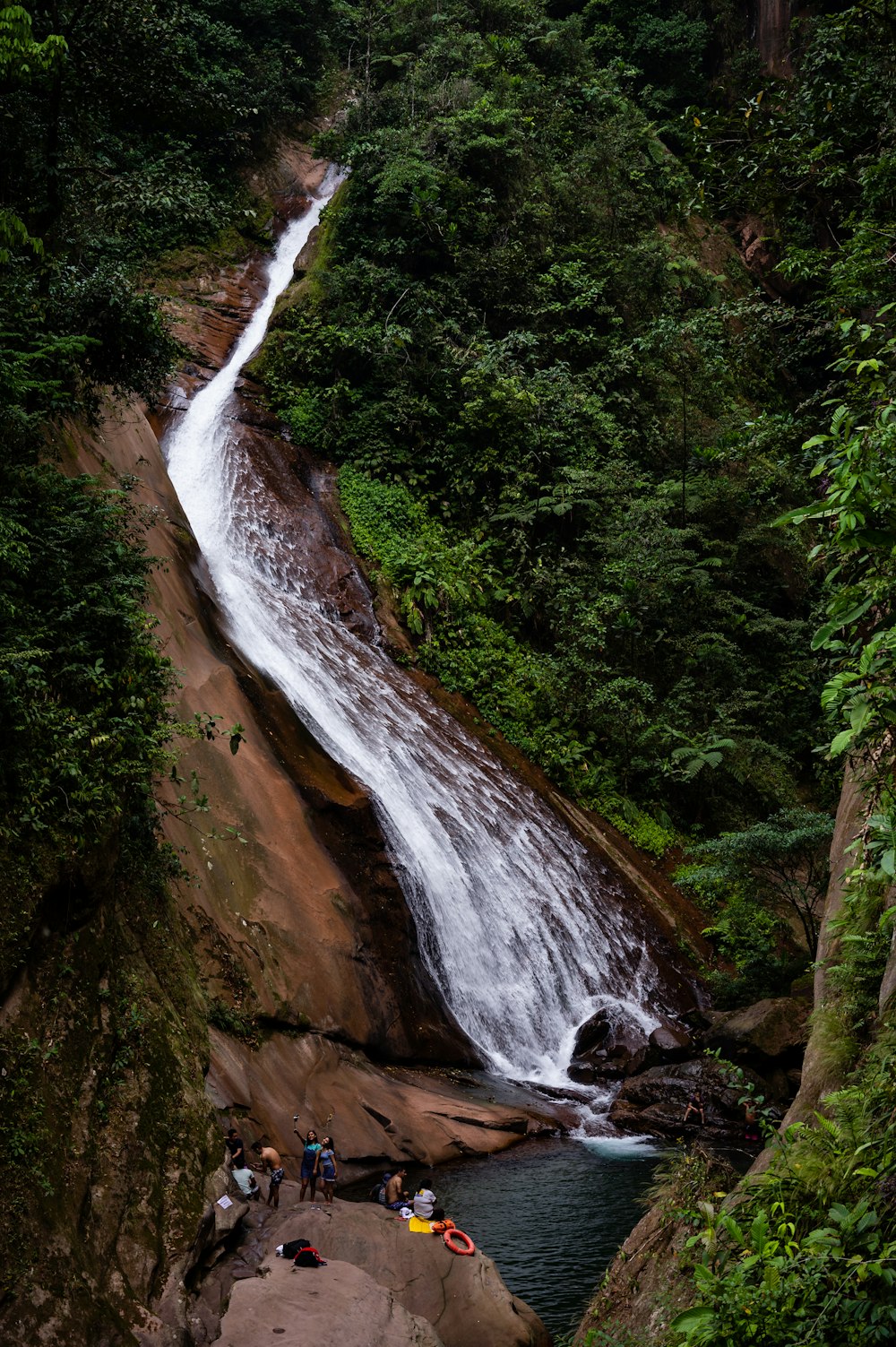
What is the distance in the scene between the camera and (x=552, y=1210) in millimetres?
8984

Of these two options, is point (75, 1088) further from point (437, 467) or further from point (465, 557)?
point (437, 467)

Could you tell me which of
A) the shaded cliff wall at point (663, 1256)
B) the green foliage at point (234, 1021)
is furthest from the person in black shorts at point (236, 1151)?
the shaded cliff wall at point (663, 1256)

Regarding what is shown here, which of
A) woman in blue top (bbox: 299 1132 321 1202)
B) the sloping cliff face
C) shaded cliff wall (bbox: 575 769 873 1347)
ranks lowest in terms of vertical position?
shaded cliff wall (bbox: 575 769 873 1347)

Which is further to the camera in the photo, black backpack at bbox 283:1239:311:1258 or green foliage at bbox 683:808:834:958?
green foliage at bbox 683:808:834:958

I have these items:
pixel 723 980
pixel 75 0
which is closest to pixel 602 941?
pixel 723 980

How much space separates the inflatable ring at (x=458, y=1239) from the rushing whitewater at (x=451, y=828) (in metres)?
4.75

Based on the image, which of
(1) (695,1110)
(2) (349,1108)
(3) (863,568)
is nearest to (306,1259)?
(2) (349,1108)

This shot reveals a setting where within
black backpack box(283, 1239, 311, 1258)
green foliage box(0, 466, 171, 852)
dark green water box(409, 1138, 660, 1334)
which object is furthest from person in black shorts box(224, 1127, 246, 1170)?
green foliage box(0, 466, 171, 852)

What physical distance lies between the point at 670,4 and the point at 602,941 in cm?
3347

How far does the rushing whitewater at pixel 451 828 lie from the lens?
12.7 m

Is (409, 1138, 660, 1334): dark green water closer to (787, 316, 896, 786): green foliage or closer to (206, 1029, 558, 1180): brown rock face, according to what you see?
(206, 1029, 558, 1180): brown rock face

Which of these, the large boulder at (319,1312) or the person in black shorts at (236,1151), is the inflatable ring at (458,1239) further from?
the person in black shorts at (236,1151)

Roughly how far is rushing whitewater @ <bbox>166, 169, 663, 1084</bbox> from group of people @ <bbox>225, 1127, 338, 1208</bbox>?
4.18 metres

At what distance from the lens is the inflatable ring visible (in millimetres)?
7320
